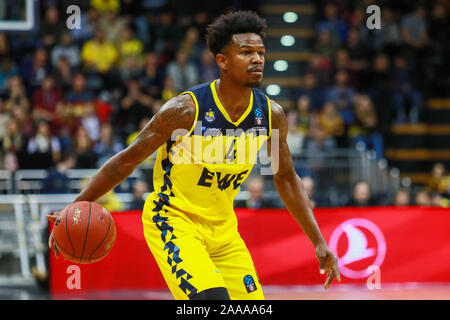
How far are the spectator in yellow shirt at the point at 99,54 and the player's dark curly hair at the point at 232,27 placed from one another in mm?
9052

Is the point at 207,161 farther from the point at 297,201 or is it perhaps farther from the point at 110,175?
the point at 297,201

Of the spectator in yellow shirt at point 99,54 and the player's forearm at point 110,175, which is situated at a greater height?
the spectator in yellow shirt at point 99,54

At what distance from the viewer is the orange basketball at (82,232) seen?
4.65 m

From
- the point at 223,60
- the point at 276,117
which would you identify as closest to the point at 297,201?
the point at 276,117

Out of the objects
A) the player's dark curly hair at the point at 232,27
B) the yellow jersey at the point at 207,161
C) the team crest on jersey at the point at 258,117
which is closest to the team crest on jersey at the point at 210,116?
the yellow jersey at the point at 207,161

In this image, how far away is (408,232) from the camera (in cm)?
965

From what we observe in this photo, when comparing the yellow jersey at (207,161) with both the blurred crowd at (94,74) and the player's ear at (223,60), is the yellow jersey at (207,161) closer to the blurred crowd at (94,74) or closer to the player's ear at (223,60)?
the player's ear at (223,60)

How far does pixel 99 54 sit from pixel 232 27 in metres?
9.33

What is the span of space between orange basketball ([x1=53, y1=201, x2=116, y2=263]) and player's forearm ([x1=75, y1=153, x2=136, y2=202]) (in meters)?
0.09

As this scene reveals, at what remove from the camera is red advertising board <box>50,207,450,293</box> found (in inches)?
365

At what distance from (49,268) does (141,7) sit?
7.34m

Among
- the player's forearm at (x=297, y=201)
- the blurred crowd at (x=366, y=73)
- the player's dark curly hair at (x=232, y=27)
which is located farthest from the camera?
the blurred crowd at (x=366, y=73)

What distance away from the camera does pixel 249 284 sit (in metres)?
4.68
